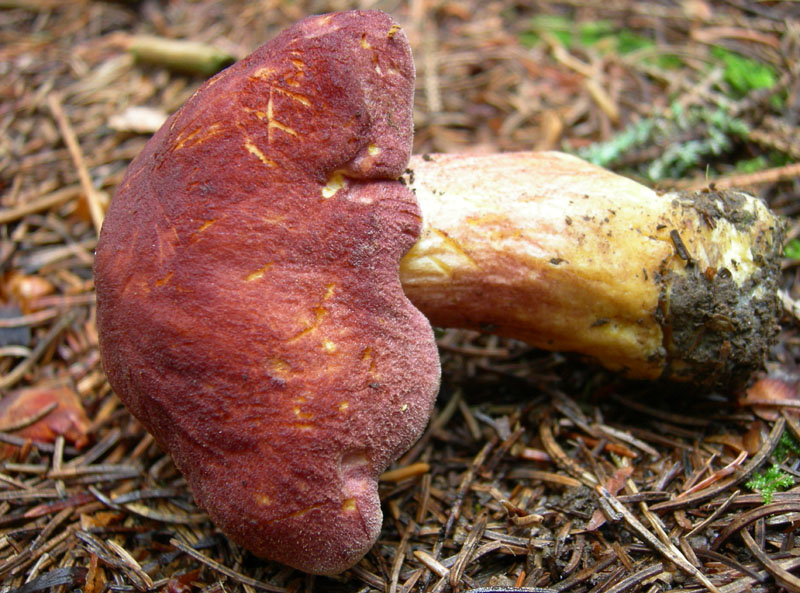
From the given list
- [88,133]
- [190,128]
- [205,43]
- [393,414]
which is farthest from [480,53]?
[393,414]

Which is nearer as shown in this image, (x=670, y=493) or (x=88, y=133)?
(x=670, y=493)

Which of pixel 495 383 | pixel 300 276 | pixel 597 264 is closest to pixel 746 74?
pixel 597 264

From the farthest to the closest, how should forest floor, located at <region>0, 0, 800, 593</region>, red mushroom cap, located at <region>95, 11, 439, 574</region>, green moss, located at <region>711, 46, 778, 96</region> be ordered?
green moss, located at <region>711, 46, 778, 96</region> < forest floor, located at <region>0, 0, 800, 593</region> < red mushroom cap, located at <region>95, 11, 439, 574</region>

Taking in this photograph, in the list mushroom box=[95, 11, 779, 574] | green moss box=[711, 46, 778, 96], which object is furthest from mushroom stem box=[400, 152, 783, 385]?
green moss box=[711, 46, 778, 96]

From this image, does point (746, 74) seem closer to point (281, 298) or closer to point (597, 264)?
point (597, 264)

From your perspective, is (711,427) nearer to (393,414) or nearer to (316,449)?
(393,414)

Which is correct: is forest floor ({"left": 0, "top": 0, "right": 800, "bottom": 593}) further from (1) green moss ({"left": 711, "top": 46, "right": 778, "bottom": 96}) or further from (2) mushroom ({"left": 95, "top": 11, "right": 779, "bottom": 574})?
(2) mushroom ({"left": 95, "top": 11, "right": 779, "bottom": 574})
